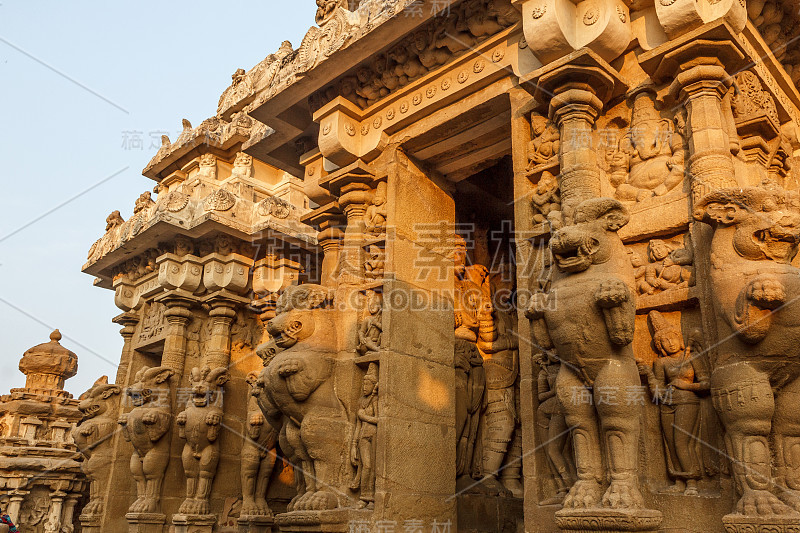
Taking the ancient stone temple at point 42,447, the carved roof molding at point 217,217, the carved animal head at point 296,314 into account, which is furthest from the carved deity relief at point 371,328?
the ancient stone temple at point 42,447

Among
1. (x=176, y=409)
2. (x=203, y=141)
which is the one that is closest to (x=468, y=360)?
(x=176, y=409)

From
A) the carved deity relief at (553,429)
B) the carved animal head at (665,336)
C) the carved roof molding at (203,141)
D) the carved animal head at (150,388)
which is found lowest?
the carved deity relief at (553,429)

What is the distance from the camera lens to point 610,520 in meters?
3.83

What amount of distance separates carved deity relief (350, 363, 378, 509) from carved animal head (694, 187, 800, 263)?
135 inches

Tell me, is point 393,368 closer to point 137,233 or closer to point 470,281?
point 470,281

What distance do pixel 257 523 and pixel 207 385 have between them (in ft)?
7.46

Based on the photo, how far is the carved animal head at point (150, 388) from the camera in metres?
10.7

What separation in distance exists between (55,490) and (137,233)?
5396 millimetres

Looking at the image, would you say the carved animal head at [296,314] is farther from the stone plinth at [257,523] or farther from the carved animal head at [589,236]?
the stone plinth at [257,523]

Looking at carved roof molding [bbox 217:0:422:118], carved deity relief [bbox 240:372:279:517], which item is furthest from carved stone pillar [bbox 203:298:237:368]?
carved roof molding [bbox 217:0:422:118]

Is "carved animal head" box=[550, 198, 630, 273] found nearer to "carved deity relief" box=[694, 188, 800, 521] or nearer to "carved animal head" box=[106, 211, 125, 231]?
"carved deity relief" box=[694, 188, 800, 521]

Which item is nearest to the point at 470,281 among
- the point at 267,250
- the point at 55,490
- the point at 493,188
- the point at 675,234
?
the point at 493,188

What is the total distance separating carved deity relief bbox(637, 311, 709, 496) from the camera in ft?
13.7

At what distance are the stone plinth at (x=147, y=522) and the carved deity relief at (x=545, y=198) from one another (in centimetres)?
781
